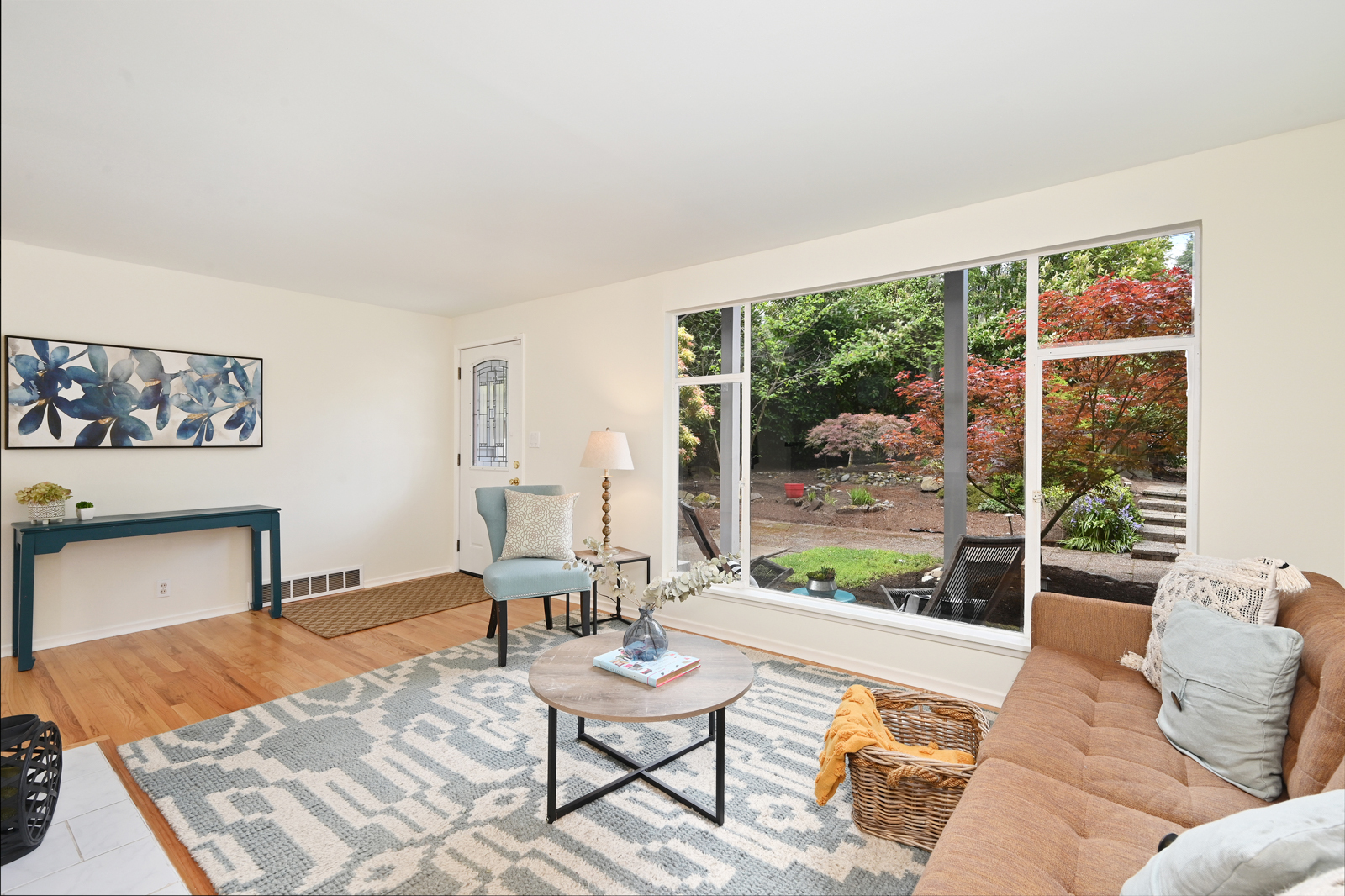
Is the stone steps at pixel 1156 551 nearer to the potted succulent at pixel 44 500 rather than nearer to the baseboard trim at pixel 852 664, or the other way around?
the baseboard trim at pixel 852 664

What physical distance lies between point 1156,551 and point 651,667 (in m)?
2.19

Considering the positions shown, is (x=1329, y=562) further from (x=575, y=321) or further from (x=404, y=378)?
(x=404, y=378)

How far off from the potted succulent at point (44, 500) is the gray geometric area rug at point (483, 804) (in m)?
1.81

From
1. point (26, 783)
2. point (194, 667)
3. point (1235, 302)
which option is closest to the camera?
point (26, 783)

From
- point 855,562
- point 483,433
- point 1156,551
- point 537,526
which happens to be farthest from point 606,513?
point 1156,551

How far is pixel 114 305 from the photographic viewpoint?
12.5ft

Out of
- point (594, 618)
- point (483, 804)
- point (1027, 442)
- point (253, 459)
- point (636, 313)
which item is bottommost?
point (483, 804)

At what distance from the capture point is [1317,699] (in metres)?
1.52

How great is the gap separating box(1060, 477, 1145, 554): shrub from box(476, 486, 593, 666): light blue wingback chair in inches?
91.1

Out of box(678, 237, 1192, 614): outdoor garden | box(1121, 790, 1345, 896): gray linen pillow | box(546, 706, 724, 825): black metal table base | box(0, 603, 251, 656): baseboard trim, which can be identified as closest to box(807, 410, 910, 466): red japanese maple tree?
box(678, 237, 1192, 614): outdoor garden

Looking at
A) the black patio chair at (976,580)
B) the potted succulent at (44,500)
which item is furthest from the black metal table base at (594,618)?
the potted succulent at (44,500)

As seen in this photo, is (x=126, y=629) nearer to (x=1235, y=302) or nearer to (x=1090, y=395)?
(x=1090, y=395)

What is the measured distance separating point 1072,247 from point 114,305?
522 centimetres

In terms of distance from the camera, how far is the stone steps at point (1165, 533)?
2.59m
